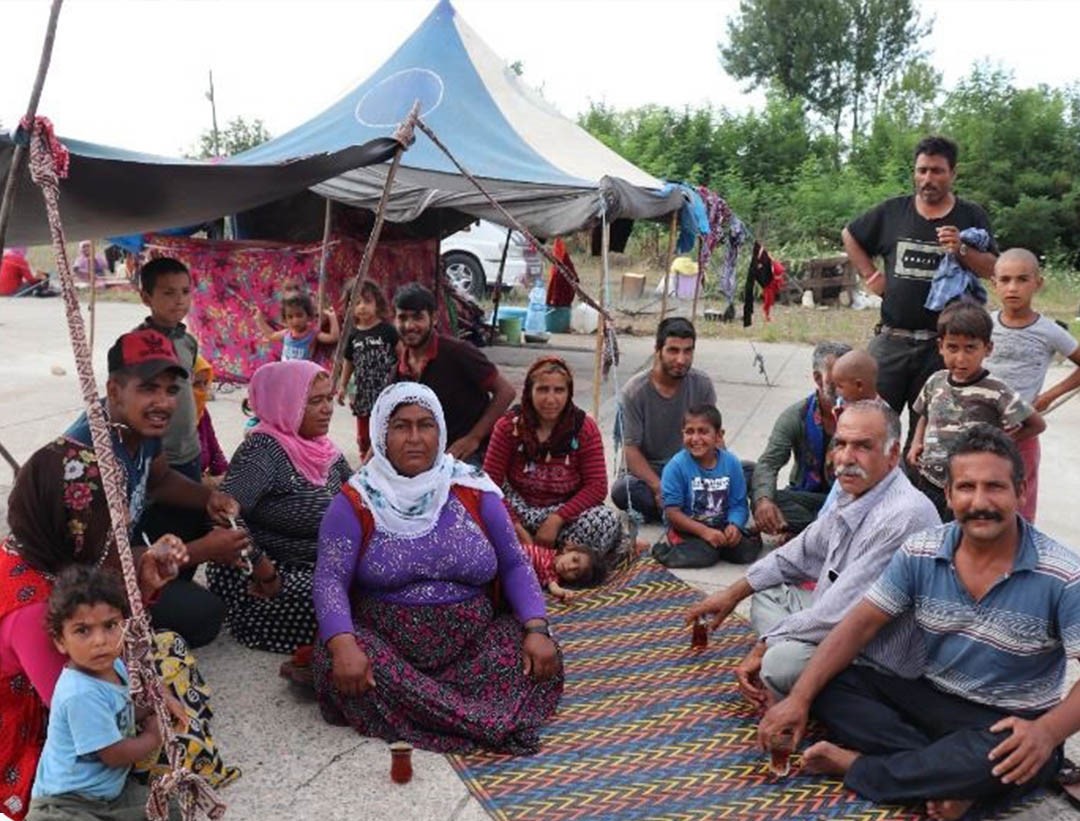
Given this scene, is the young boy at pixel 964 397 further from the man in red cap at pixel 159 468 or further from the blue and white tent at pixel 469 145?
the blue and white tent at pixel 469 145

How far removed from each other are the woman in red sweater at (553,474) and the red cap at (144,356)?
1875mm

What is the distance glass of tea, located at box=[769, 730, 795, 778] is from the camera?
296 centimetres

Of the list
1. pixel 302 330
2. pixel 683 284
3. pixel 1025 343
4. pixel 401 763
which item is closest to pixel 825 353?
pixel 1025 343

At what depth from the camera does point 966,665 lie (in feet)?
9.33

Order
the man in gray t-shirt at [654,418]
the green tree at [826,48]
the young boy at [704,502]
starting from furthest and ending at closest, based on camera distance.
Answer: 1. the green tree at [826,48]
2. the man in gray t-shirt at [654,418]
3. the young boy at [704,502]

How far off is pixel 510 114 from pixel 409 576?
5.87 meters

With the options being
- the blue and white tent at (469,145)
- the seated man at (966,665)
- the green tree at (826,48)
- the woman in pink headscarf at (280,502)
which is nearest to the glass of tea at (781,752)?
the seated man at (966,665)

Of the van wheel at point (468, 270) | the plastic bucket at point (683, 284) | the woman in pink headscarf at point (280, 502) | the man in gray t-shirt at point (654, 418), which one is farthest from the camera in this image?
the van wheel at point (468, 270)

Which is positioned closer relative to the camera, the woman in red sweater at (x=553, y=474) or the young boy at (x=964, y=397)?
→ the young boy at (x=964, y=397)

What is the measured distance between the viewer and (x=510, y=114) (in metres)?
8.39

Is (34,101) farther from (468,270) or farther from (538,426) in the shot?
(468,270)

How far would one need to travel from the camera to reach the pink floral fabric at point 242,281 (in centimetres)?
916

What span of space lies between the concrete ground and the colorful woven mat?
218 millimetres

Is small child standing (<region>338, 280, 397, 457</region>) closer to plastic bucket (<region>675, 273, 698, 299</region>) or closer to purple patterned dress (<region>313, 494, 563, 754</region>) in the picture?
purple patterned dress (<region>313, 494, 563, 754</region>)
